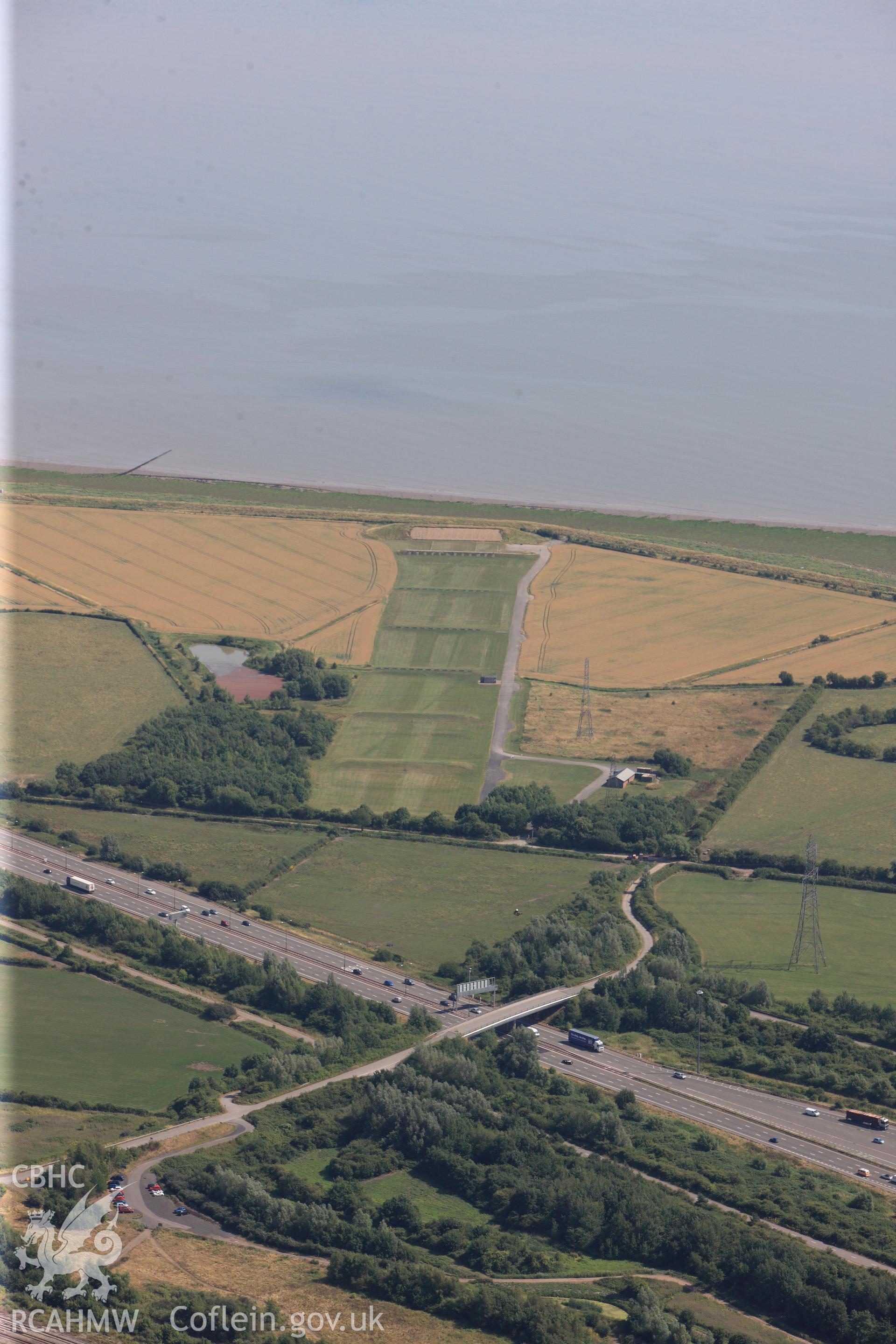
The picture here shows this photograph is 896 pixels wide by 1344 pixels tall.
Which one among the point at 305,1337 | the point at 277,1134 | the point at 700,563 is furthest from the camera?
the point at 700,563

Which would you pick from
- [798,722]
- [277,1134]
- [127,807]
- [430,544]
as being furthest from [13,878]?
[430,544]

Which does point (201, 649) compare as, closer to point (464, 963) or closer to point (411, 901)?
point (411, 901)

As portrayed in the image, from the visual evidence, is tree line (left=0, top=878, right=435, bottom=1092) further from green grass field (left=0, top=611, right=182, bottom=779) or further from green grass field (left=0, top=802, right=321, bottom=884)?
green grass field (left=0, top=611, right=182, bottom=779)

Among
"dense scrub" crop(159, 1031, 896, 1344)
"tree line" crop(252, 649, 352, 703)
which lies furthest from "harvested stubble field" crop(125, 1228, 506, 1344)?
"tree line" crop(252, 649, 352, 703)

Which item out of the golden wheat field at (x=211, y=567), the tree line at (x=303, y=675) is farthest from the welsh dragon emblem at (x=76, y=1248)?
the golden wheat field at (x=211, y=567)

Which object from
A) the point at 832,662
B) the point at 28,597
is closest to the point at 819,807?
the point at 832,662

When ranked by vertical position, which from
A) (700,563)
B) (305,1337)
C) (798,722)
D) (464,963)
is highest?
(700,563)

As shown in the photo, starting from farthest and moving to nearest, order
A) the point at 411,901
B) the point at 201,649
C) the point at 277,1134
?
the point at 201,649 → the point at 411,901 → the point at 277,1134

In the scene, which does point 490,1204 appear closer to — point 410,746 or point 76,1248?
point 76,1248
